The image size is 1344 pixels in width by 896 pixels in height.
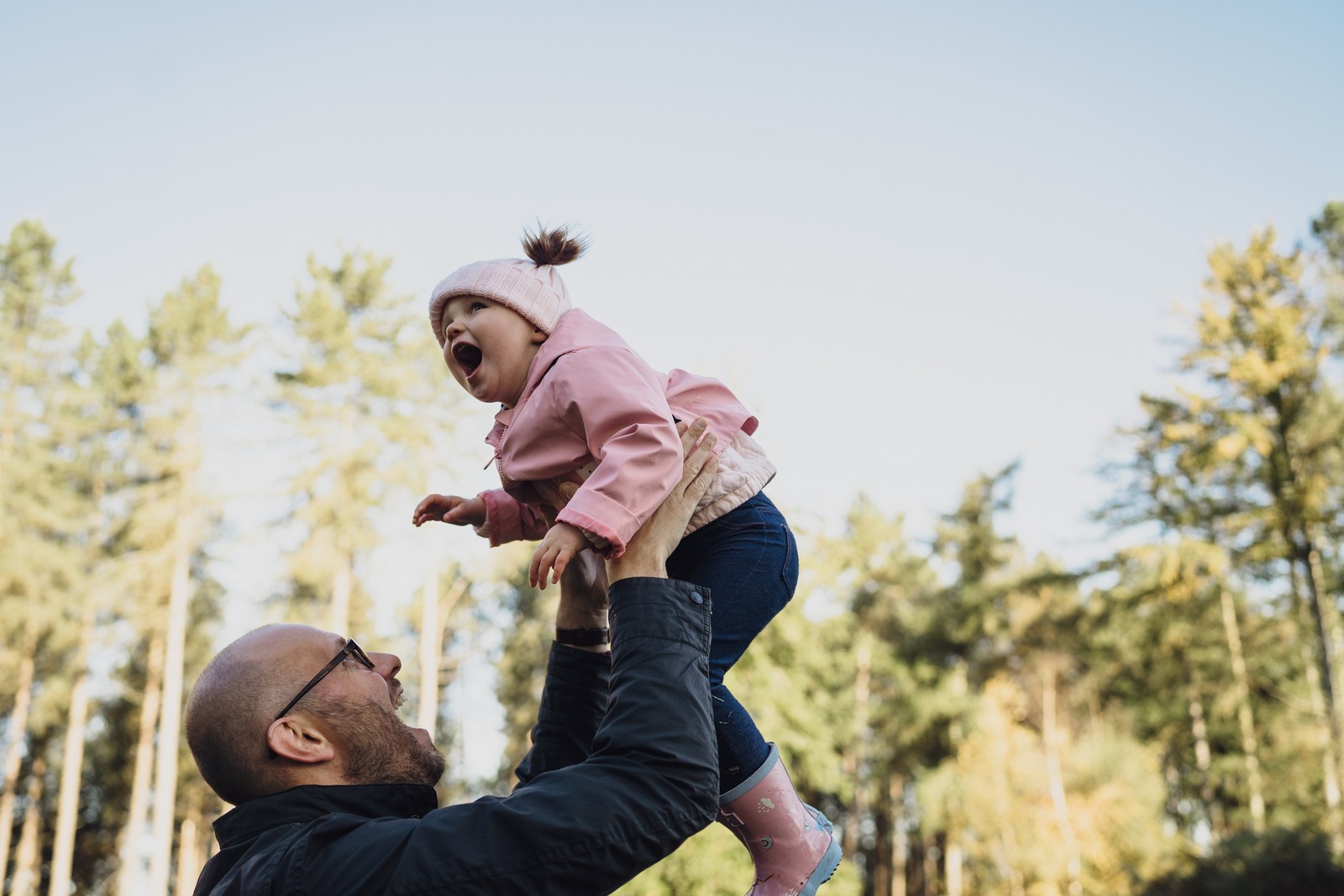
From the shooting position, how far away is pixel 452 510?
9.37 feet

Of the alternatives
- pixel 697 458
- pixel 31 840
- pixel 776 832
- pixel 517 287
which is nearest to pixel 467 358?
pixel 517 287

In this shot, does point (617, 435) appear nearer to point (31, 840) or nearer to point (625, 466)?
point (625, 466)

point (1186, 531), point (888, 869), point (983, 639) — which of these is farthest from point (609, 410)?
point (888, 869)

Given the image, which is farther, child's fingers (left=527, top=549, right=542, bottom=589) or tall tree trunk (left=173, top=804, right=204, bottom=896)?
tall tree trunk (left=173, top=804, right=204, bottom=896)

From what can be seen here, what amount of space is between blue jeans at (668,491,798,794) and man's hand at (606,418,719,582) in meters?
0.23

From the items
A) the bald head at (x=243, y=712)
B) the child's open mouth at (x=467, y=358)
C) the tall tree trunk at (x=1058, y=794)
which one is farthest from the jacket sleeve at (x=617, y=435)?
the tall tree trunk at (x=1058, y=794)

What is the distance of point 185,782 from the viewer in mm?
34062

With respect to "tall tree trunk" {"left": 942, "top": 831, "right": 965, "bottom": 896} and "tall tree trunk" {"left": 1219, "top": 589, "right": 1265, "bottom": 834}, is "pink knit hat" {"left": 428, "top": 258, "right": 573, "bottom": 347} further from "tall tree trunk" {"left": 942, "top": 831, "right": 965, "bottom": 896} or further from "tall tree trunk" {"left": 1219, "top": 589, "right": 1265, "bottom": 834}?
"tall tree trunk" {"left": 942, "top": 831, "right": 965, "bottom": 896}

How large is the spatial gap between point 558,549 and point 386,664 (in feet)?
1.94

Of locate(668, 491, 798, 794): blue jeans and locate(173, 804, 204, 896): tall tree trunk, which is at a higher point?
locate(668, 491, 798, 794): blue jeans

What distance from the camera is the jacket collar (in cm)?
194

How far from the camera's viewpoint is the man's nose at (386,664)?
7.51ft

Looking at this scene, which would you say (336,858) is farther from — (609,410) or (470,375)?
(470,375)

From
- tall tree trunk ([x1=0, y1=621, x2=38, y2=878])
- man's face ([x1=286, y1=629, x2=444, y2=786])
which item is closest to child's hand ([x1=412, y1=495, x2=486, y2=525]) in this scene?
man's face ([x1=286, y1=629, x2=444, y2=786])
